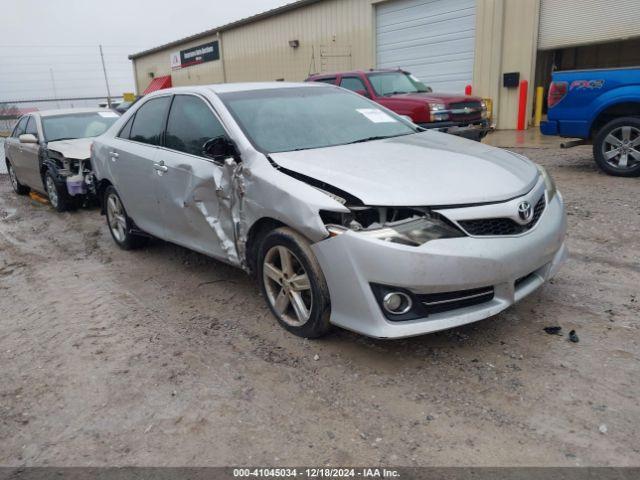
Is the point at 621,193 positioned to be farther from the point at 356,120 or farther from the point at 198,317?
the point at 198,317

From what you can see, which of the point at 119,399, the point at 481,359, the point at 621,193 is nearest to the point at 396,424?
the point at 481,359

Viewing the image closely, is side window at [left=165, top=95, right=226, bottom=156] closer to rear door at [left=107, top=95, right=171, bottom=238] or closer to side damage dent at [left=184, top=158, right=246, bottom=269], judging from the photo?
rear door at [left=107, top=95, right=171, bottom=238]

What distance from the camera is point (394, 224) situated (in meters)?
3.05

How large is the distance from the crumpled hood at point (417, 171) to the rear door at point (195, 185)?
2.01ft

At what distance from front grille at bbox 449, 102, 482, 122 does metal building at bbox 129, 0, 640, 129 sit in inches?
166

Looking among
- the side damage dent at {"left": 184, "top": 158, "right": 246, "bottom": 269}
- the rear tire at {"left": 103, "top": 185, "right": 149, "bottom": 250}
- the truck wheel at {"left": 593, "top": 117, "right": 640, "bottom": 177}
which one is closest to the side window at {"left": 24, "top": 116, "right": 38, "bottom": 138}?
the rear tire at {"left": 103, "top": 185, "right": 149, "bottom": 250}

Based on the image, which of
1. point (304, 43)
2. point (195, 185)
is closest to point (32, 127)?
point (195, 185)

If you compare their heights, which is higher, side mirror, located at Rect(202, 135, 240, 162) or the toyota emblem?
side mirror, located at Rect(202, 135, 240, 162)

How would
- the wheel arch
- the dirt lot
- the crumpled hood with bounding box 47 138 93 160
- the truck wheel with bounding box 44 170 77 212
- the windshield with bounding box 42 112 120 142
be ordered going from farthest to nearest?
the windshield with bounding box 42 112 120 142
the truck wheel with bounding box 44 170 77 212
the crumpled hood with bounding box 47 138 93 160
the wheel arch
the dirt lot

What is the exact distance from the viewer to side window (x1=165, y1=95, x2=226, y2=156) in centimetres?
423

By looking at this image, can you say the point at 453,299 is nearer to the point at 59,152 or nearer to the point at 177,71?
the point at 59,152

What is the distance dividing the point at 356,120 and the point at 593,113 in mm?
4615

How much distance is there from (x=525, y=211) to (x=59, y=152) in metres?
6.91

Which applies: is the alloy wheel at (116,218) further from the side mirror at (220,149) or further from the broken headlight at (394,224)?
the broken headlight at (394,224)
